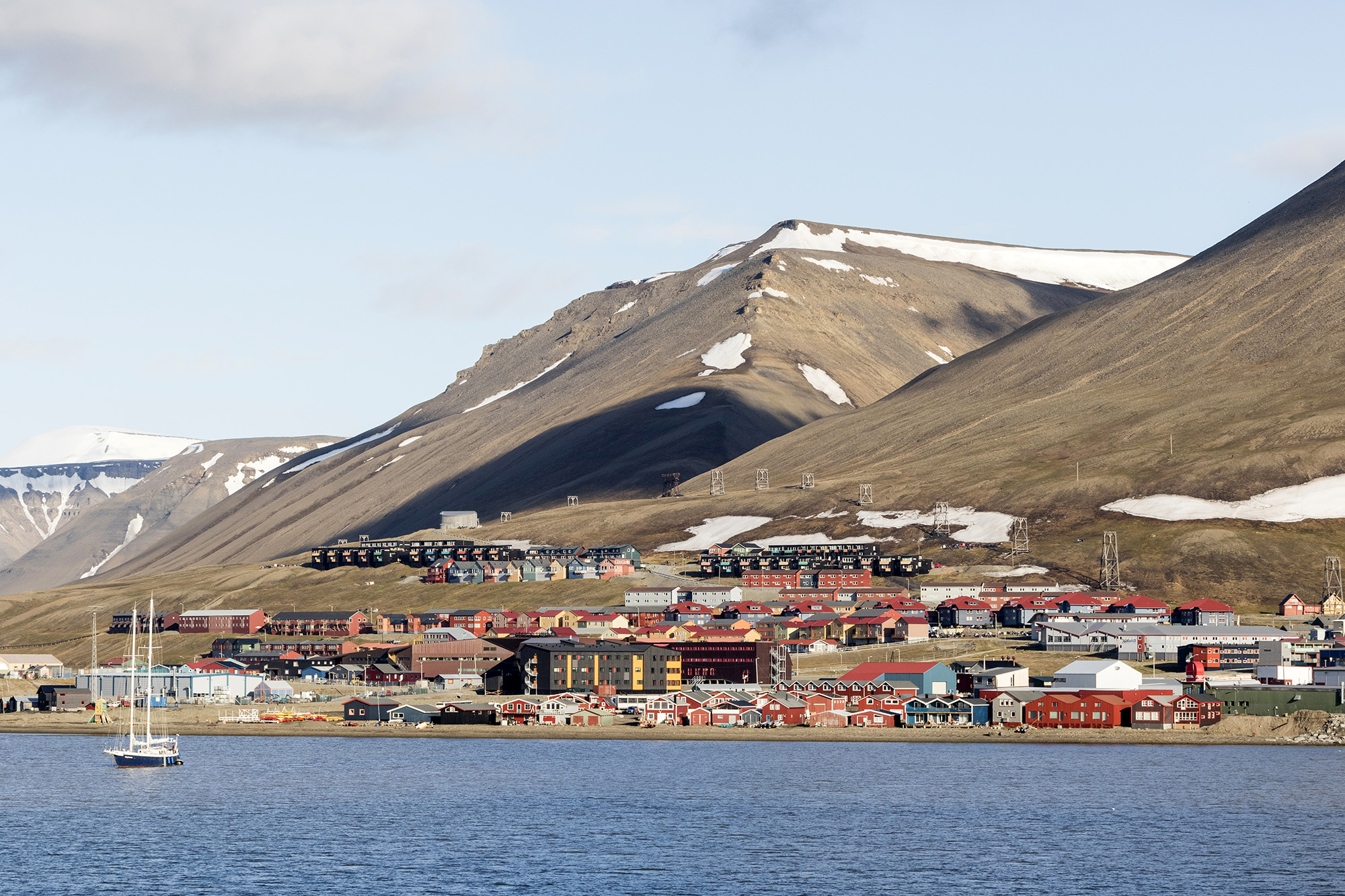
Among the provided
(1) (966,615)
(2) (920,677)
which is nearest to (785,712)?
(2) (920,677)

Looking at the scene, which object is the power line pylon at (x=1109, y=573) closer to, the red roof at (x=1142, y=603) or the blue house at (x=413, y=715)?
the red roof at (x=1142, y=603)

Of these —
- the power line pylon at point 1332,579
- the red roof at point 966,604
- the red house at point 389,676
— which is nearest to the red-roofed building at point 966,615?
the red roof at point 966,604

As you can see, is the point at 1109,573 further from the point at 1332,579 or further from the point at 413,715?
the point at 413,715

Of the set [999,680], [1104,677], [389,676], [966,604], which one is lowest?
[999,680]

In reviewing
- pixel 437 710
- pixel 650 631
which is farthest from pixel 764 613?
pixel 437 710

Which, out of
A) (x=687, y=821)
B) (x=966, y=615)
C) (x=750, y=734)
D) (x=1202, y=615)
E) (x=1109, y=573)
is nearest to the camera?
(x=687, y=821)

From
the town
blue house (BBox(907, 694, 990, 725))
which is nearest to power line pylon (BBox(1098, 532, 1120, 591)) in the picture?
the town

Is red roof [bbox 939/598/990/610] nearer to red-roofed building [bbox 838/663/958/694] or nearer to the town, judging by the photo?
the town
